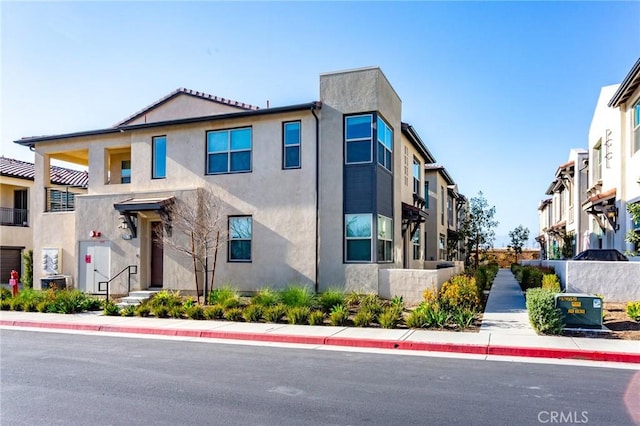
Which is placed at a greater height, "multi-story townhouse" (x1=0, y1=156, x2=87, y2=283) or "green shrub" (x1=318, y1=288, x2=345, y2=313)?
"multi-story townhouse" (x1=0, y1=156, x2=87, y2=283)

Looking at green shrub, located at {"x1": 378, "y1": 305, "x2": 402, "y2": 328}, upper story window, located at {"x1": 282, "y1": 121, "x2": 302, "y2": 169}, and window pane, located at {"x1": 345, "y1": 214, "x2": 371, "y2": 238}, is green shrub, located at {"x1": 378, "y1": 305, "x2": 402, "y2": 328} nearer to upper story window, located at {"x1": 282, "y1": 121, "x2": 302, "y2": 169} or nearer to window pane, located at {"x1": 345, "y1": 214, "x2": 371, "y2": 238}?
window pane, located at {"x1": 345, "y1": 214, "x2": 371, "y2": 238}

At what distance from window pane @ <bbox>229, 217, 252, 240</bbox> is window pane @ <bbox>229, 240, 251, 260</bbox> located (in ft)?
0.72

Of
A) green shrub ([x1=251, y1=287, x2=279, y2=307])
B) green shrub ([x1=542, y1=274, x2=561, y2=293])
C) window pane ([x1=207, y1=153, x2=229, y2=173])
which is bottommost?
green shrub ([x1=251, y1=287, x2=279, y2=307])

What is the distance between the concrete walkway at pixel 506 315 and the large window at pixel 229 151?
9.59 meters

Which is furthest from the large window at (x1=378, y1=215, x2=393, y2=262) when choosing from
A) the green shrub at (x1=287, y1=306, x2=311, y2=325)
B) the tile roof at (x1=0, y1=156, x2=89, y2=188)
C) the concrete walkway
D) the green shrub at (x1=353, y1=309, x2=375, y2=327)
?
the tile roof at (x1=0, y1=156, x2=89, y2=188)

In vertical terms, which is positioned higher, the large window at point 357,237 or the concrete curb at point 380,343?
the large window at point 357,237

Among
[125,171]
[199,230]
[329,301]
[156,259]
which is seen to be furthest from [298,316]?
[125,171]

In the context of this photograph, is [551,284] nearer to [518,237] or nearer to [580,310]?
[580,310]

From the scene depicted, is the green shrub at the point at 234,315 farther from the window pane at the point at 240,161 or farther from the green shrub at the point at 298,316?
the window pane at the point at 240,161

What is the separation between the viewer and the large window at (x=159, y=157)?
799 inches

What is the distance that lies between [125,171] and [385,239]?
12.1 metres

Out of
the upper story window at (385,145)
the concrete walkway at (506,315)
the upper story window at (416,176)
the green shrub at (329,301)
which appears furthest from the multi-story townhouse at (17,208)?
the concrete walkway at (506,315)

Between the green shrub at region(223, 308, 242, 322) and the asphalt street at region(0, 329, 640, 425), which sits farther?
the green shrub at region(223, 308, 242, 322)

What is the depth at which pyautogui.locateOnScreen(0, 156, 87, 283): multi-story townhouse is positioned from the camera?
27.3m
